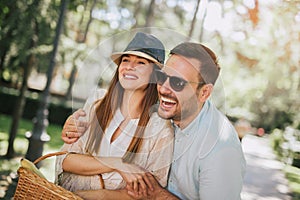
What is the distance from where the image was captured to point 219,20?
9.24 ft

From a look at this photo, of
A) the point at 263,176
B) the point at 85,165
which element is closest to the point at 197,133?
the point at 85,165

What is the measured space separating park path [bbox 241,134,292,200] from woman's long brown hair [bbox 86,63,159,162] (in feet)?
5.54

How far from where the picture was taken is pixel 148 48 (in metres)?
1.25

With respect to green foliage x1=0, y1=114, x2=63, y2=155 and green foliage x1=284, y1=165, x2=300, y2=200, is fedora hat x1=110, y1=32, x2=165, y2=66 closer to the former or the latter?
green foliage x1=284, y1=165, x2=300, y2=200

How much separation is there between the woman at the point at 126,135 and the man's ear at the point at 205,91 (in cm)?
14

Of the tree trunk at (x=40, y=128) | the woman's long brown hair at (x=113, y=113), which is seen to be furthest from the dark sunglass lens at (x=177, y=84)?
the tree trunk at (x=40, y=128)

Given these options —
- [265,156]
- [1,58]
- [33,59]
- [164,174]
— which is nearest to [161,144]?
[164,174]

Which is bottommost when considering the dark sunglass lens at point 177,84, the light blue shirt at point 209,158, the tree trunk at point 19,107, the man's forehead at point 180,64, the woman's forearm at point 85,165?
the tree trunk at point 19,107

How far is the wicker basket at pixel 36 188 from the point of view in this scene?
4.14 ft

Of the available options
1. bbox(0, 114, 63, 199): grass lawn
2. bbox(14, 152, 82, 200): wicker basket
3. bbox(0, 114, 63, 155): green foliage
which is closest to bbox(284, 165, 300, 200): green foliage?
bbox(14, 152, 82, 200): wicker basket

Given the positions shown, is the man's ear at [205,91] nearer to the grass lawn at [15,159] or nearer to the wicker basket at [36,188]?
the wicker basket at [36,188]

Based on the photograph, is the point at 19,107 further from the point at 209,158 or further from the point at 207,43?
the point at 209,158

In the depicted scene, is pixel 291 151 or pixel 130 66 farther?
pixel 291 151

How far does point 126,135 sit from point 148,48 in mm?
305
